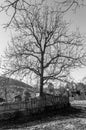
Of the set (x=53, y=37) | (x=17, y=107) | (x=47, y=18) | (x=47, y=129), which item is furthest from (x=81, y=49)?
(x=47, y=129)

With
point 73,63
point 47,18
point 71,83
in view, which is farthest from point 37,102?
point 47,18

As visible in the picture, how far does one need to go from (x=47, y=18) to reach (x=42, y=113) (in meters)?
11.3

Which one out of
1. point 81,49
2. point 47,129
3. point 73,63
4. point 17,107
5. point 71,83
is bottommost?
point 47,129

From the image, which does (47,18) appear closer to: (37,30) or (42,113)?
(37,30)

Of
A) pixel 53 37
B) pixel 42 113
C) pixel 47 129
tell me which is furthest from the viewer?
pixel 53 37

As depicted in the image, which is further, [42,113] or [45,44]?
[45,44]

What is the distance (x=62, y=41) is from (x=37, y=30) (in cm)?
330

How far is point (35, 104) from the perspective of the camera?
16156 mm

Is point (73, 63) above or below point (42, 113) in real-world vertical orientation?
above

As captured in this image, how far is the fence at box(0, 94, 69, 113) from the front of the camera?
46.4 ft

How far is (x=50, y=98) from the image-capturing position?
18.2 meters

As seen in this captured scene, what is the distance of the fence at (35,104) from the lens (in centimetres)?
1415

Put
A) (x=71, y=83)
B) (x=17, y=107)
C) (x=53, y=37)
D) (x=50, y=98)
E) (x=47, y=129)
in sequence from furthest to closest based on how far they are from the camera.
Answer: (x=53, y=37), (x=71, y=83), (x=50, y=98), (x=17, y=107), (x=47, y=129)

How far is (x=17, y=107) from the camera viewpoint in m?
14.6
